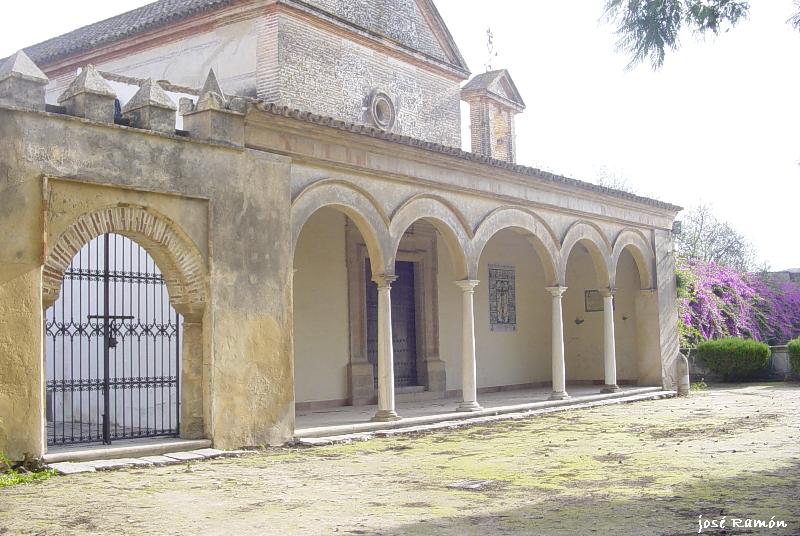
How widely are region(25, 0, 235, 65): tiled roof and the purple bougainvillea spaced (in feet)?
42.4

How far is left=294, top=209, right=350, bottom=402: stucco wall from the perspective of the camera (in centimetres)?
1344

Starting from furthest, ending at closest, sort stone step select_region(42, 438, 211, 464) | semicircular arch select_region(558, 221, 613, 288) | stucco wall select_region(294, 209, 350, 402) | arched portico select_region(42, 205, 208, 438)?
semicircular arch select_region(558, 221, 613, 288) → stucco wall select_region(294, 209, 350, 402) → arched portico select_region(42, 205, 208, 438) → stone step select_region(42, 438, 211, 464)

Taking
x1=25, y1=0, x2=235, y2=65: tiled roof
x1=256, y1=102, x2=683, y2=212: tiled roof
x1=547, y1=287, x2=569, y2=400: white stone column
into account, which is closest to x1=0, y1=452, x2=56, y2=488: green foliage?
x1=256, y1=102, x2=683, y2=212: tiled roof

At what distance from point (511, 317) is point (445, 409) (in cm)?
523

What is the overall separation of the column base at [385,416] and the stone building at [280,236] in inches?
1.2

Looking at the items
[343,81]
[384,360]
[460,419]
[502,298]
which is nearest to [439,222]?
[384,360]

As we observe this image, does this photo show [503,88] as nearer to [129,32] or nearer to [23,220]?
[129,32]

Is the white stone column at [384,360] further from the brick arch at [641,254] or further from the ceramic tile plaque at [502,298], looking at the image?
the brick arch at [641,254]

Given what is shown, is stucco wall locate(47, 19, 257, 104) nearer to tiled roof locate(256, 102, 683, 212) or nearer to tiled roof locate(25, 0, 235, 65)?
tiled roof locate(25, 0, 235, 65)

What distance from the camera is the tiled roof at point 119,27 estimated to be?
606 inches

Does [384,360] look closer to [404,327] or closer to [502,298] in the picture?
[404,327]

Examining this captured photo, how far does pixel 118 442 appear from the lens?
30.2 feet

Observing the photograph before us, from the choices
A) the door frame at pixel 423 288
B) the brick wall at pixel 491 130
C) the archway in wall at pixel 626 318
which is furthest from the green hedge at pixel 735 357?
the door frame at pixel 423 288

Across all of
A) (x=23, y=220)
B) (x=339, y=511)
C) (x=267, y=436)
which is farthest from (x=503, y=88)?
(x=339, y=511)
